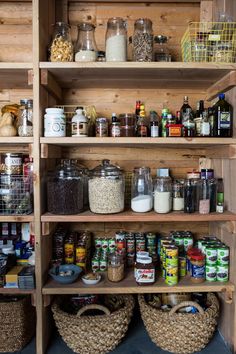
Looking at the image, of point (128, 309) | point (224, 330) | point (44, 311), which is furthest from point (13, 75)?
point (224, 330)

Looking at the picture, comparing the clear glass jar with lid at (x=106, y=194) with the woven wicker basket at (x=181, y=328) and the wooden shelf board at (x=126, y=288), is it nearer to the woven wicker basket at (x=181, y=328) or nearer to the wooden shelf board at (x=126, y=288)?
the wooden shelf board at (x=126, y=288)

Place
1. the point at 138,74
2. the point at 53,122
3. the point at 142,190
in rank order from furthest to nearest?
the point at 142,190
the point at 138,74
the point at 53,122

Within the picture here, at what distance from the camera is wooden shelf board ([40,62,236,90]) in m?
1.46

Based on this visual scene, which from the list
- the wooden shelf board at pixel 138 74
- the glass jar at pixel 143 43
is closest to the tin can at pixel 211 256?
the wooden shelf board at pixel 138 74

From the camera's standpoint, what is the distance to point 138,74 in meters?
1.59

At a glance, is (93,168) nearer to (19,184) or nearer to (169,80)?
(19,184)

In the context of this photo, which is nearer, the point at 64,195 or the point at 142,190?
the point at 64,195

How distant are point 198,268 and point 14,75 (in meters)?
1.37

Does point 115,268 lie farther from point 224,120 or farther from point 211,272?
point 224,120

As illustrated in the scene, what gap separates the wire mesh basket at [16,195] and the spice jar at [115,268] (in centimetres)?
49

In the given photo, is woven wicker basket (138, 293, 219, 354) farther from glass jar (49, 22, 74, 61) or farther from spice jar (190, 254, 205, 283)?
glass jar (49, 22, 74, 61)

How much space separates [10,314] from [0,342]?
148 millimetres

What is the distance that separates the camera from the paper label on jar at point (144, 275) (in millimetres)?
1565

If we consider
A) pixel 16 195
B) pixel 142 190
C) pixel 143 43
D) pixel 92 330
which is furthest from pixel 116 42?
pixel 92 330
